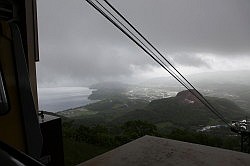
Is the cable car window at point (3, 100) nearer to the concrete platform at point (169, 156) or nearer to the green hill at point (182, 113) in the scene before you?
the concrete platform at point (169, 156)

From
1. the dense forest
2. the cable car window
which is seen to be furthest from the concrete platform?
the dense forest

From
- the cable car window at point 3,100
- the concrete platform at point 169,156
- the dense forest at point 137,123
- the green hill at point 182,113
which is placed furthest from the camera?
the green hill at point 182,113

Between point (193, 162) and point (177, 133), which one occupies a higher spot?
point (193, 162)

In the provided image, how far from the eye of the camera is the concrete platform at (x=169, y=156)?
2.70m

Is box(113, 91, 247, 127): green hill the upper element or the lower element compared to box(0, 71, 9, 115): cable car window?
lower

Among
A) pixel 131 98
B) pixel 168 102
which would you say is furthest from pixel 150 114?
pixel 131 98

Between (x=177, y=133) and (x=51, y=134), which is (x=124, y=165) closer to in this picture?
(x=51, y=134)

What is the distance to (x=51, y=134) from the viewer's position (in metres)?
2.79

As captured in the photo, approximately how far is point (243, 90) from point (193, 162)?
36999 mm

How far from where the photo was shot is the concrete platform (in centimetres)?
270

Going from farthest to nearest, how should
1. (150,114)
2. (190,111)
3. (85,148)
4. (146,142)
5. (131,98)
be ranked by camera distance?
(131,98), (190,111), (150,114), (85,148), (146,142)

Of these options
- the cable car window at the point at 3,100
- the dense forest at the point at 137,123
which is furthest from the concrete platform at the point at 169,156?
the dense forest at the point at 137,123

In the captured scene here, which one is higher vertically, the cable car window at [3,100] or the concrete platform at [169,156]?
the cable car window at [3,100]

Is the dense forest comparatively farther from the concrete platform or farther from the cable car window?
the cable car window
